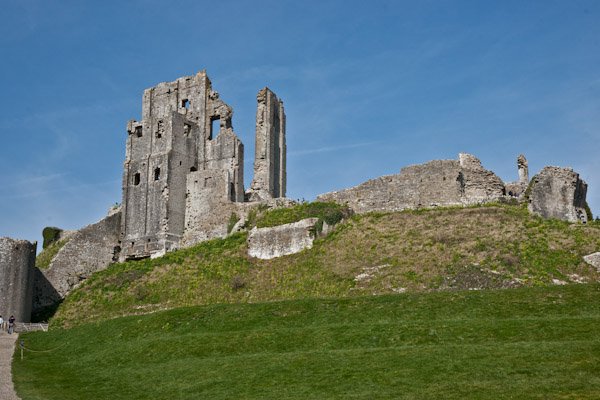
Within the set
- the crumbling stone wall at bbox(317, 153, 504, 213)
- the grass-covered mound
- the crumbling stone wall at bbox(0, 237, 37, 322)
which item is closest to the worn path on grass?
the grass-covered mound

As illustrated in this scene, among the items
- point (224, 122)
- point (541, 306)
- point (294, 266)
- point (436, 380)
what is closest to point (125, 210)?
point (224, 122)

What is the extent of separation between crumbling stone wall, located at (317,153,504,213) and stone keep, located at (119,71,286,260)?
8.24 metres

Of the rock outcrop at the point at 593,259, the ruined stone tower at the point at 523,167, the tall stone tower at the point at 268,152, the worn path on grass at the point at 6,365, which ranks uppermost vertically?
the tall stone tower at the point at 268,152

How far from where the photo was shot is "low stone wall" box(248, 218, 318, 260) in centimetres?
4053

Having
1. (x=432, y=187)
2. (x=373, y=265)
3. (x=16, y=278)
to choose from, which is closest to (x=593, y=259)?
(x=373, y=265)

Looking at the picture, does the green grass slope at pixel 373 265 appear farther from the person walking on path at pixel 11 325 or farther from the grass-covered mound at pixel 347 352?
the grass-covered mound at pixel 347 352

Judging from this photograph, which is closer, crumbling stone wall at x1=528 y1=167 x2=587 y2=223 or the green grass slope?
the green grass slope

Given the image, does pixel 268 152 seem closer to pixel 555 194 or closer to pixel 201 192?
pixel 201 192

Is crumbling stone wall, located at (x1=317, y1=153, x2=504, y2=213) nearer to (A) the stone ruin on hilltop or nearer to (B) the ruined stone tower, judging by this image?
(A) the stone ruin on hilltop

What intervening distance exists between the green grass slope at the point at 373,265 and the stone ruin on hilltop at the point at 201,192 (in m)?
1.71

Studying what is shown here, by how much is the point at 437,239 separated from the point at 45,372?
1811cm

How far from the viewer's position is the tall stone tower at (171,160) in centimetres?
4947

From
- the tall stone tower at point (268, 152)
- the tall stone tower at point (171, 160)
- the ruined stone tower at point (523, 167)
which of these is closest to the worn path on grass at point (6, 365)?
the tall stone tower at point (171, 160)

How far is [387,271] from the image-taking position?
1378 inches
